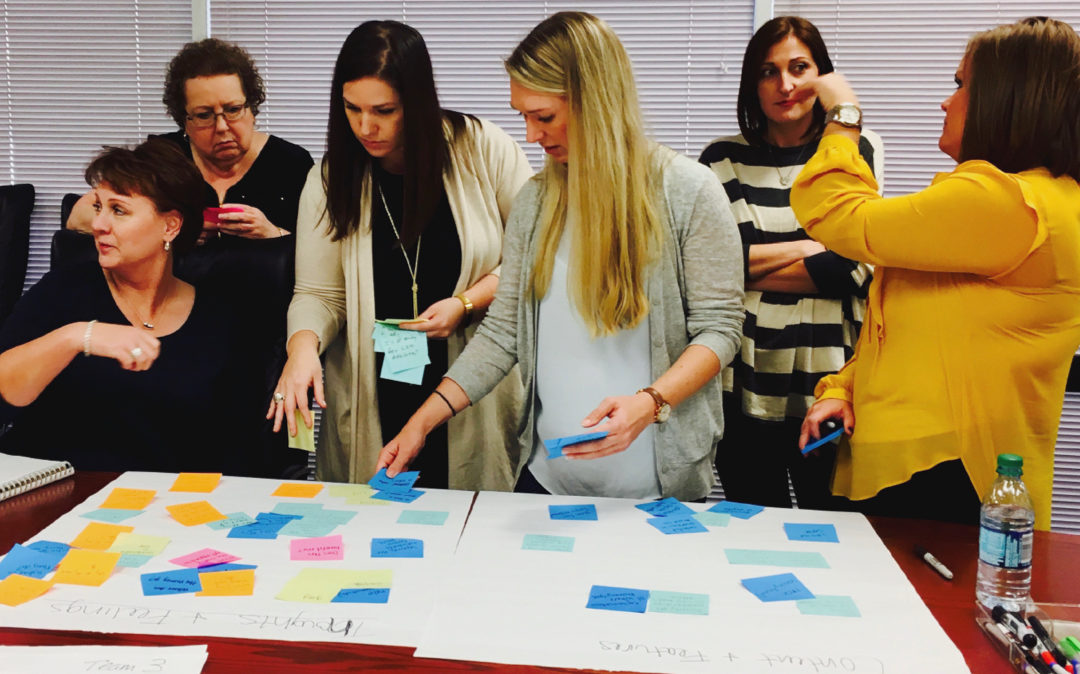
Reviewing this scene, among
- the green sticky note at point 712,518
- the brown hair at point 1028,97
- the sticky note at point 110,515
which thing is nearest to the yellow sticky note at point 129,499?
the sticky note at point 110,515

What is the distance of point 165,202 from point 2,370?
50 cm

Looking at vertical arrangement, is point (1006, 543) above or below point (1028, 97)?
below

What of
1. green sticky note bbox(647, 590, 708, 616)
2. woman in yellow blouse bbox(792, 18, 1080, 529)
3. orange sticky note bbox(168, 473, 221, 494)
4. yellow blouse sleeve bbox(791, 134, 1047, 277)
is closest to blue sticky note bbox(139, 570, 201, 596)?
orange sticky note bbox(168, 473, 221, 494)

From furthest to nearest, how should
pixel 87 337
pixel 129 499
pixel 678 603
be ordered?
pixel 87 337 < pixel 129 499 < pixel 678 603

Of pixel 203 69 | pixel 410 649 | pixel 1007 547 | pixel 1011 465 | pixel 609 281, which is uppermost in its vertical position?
pixel 203 69

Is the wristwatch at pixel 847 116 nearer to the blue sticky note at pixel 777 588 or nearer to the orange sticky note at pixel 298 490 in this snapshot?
the blue sticky note at pixel 777 588

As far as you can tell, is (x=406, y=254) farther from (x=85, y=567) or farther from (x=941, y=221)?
(x=941, y=221)

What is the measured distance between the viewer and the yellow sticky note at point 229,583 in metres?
1.19

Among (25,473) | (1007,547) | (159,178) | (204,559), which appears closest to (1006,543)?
(1007,547)

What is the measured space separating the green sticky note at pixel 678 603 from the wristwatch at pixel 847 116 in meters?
0.87

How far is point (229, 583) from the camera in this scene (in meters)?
1.21

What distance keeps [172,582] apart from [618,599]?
60 centimetres

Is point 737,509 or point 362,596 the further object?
point 737,509

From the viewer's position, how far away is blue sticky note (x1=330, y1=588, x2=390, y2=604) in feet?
3.85
